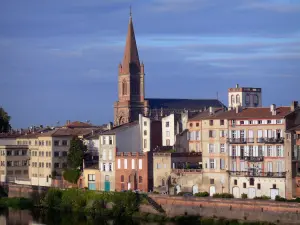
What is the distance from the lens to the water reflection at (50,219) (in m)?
87.0

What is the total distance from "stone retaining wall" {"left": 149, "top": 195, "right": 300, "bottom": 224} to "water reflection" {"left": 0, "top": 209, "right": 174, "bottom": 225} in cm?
265

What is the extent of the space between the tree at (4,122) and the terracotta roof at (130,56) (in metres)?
31.0

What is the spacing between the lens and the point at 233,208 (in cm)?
7988

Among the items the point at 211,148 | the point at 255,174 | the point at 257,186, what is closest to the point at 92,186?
the point at 211,148

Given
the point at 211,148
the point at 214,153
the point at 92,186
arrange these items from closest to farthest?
the point at 214,153, the point at 211,148, the point at 92,186

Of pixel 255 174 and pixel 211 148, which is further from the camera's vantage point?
pixel 211 148

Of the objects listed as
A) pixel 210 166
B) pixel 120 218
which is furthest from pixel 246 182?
pixel 120 218

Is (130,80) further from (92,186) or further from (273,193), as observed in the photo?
(273,193)

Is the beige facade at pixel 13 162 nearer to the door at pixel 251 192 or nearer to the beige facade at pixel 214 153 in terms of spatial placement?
the beige facade at pixel 214 153

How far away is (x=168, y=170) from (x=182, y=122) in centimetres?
1016

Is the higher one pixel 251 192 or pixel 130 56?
pixel 130 56

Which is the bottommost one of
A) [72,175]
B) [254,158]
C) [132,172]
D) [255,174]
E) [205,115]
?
[255,174]

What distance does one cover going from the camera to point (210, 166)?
90250 mm

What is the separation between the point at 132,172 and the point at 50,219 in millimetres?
11287
